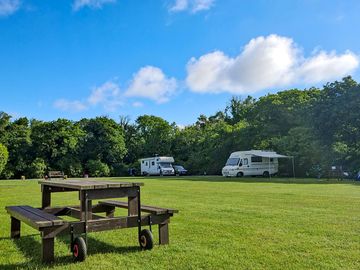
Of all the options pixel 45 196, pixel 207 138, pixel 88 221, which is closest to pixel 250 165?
pixel 207 138

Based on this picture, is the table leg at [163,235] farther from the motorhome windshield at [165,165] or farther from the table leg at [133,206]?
the motorhome windshield at [165,165]

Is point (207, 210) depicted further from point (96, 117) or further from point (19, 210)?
point (96, 117)

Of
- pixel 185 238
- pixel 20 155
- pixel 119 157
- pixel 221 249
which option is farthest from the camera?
pixel 119 157

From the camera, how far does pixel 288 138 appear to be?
97.5ft

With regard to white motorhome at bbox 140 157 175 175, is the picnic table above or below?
below

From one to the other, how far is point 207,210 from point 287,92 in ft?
93.5

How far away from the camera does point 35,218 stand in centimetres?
413

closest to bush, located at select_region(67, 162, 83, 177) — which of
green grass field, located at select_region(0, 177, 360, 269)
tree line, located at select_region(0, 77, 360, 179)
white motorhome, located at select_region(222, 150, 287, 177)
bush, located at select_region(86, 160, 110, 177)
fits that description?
tree line, located at select_region(0, 77, 360, 179)

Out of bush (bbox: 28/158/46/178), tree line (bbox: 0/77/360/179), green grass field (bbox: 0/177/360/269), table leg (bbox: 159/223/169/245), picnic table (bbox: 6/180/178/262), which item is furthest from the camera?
bush (bbox: 28/158/46/178)

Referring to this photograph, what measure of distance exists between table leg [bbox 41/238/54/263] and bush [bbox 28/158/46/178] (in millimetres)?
37785

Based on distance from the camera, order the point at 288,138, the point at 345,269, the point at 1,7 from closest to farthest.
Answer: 1. the point at 345,269
2. the point at 1,7
3. the point at 288,138

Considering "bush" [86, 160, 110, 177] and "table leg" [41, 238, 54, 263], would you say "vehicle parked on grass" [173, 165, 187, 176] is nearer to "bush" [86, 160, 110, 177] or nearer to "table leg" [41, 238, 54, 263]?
"bush" [86, 160, 110, 177]

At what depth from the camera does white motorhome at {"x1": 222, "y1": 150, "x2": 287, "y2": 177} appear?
29.1 metres

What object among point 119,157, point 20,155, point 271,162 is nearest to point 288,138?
point 271,162
